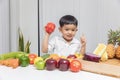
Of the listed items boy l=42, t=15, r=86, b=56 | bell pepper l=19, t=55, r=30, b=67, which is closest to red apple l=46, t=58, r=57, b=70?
bell pepper l=19, t=55, r=30, b=67

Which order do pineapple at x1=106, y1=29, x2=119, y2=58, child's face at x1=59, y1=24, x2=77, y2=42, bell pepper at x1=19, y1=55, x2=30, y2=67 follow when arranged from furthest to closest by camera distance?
child's face at x1=59, y1=24, x2=77, y2=42
pineapple at x1=106, y1=29, x2=119, y2=58
bell pepper at x1=19, y1=55, x2=30, y2=67

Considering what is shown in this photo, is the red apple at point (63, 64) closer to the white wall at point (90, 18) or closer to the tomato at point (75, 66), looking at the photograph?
the tomato at point (75, 66)

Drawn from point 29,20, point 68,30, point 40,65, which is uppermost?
point 29,20

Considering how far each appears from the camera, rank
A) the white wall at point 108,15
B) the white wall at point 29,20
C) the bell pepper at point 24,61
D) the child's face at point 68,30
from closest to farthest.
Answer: the bell pepper at point 24,61 → the child's face at point 68,30 → the white wall at point 108,15 → the white wall at point 29,20

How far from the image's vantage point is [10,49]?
357 centimetres

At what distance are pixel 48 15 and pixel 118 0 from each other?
3.20 ft

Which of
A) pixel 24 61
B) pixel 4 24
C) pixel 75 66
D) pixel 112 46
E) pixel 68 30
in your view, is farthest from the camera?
pixel 4 24

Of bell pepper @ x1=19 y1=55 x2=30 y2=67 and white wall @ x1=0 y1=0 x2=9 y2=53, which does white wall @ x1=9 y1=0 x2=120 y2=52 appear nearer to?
white wall @ x1=0 y1=0 x2=9 y2=53

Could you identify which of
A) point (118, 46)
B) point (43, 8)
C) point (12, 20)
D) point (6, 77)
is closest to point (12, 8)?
point (12, 20)

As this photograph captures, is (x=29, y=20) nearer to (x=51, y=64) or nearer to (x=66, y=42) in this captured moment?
(x=66, y=42)

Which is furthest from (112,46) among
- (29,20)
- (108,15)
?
(29,20)

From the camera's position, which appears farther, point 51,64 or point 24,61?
point 24,61

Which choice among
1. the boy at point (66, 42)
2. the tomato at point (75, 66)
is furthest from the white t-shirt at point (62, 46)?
the tomato at point (75, 66)

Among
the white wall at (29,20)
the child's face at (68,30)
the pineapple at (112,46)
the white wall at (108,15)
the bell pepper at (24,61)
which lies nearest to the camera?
the bell pepper at (24,61)
